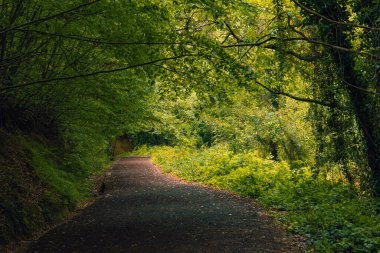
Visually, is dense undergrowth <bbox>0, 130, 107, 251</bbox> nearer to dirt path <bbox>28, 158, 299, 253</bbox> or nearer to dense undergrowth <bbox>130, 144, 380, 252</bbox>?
dirt path <bbox>28, 158, 299, 253</bbox>

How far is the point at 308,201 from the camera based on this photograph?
9.40 m

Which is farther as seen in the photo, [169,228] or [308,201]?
[308,201]

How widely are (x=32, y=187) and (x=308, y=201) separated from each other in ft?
23.5

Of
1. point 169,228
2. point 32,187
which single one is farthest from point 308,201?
point 32,187

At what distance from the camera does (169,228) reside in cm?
820

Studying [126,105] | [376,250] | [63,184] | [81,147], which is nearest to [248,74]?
[376,250]

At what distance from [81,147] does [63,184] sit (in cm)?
452

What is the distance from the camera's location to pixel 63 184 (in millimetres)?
11375

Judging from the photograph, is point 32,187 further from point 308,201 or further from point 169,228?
point 308,201

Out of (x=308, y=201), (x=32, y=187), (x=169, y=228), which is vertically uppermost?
(x=32, y=187)

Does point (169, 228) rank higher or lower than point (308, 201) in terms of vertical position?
lower

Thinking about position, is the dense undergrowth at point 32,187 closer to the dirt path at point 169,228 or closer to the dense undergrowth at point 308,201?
the dirt path at point 169,228

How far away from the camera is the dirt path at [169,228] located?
6828mm

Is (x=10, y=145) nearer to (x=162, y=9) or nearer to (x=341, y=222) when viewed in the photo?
(x=162, y=9)
